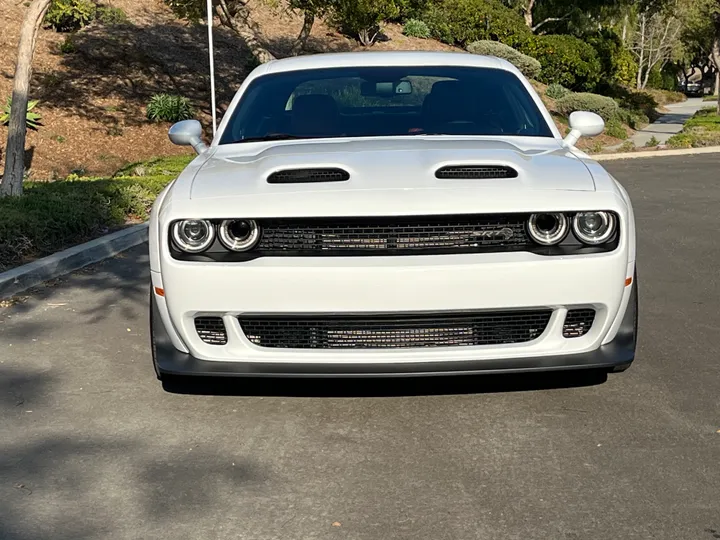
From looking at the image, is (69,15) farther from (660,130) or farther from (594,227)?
(594,227)

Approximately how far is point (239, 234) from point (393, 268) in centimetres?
67

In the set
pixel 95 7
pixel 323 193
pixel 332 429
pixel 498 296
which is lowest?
pixel 95 7

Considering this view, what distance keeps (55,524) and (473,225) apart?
6.38 ft

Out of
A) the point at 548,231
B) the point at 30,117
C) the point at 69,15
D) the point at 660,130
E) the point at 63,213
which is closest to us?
the point at 548,231

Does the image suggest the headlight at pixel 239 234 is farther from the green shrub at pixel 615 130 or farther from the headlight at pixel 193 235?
the green shrub at pixel 615 130

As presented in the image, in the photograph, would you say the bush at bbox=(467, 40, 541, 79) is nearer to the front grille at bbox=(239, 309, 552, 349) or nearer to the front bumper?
the front bumper

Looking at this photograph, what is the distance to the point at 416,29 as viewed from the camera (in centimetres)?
3725

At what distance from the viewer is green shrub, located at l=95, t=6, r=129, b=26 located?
29.6m

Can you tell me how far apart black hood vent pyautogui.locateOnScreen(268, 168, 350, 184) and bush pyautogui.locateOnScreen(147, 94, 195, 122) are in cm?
2017

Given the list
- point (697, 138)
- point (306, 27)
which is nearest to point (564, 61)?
point (697, 138)

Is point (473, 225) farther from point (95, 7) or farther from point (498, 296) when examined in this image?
point (95, 7)

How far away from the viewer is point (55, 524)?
3311mm

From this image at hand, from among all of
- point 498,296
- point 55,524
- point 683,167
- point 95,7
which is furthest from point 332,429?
point 95,7

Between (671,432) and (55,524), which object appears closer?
(55,524)
